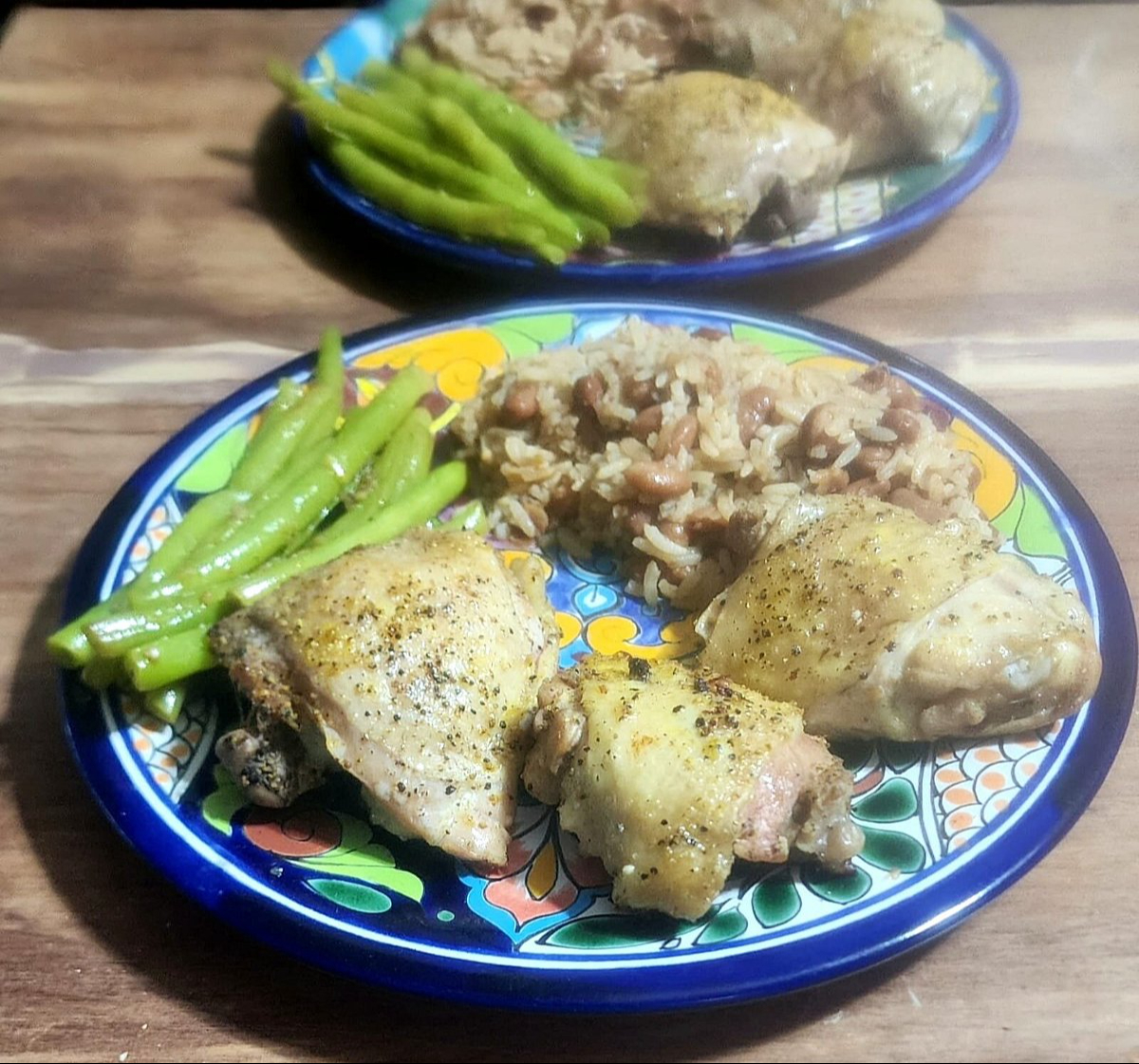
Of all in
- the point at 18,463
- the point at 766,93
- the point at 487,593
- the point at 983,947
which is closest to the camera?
the point at 983,947

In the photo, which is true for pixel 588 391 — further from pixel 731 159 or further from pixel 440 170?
pixel 440 170

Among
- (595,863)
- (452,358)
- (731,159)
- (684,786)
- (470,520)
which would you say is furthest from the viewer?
(731,159)

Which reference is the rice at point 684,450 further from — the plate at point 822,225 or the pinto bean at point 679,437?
the plate at point 822,225

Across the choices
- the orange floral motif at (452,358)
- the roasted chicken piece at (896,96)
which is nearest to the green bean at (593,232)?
the orange floral motif at (452,358)

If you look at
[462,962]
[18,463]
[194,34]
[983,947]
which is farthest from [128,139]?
[983,947]

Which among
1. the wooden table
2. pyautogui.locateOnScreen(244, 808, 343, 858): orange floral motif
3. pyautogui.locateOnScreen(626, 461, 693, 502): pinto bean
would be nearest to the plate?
the wooden table

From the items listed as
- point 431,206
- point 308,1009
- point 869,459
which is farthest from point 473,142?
point 308,1009

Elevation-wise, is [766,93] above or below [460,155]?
above

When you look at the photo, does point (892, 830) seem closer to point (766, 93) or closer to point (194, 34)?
point (766, 93)
